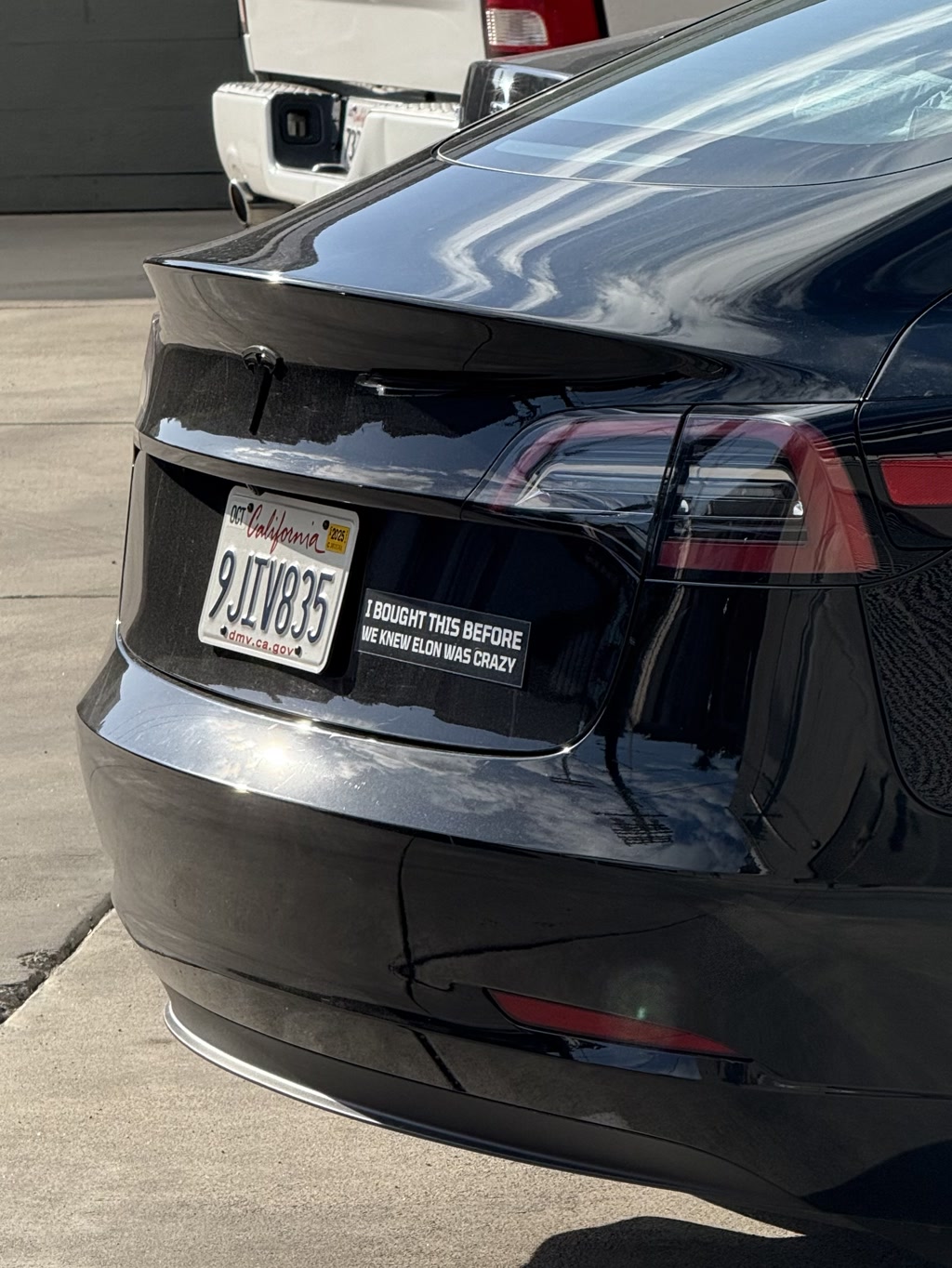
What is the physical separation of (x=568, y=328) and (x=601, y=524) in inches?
8.8

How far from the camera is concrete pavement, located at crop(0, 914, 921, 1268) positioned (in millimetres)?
2670

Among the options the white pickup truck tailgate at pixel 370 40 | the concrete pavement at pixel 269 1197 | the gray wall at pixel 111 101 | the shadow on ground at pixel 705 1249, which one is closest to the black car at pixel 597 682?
the concrete pavement at pixel 269 1197

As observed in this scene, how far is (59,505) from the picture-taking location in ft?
21.8

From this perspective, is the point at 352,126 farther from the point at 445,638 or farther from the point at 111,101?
the point at 111,101

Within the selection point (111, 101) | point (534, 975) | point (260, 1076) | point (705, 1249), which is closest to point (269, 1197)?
point (260, 1076)

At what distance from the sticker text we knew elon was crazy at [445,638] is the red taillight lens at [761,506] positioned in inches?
8.1

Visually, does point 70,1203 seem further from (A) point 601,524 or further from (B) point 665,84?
(B) point 665,84

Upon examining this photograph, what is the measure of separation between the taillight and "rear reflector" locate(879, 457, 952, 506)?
13.5 ft

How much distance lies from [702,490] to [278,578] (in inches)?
24.0

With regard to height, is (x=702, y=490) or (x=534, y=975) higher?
(x=702, y=490)

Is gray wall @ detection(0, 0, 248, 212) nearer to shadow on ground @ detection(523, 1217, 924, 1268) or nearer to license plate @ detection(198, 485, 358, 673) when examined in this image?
license plate @ detection(198, 485, 358, 673)

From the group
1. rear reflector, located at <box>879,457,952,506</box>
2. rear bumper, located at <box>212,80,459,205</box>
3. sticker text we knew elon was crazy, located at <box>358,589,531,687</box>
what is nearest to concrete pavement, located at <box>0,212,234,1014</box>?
rear bumper, located at <box>212,80,459,205</box>

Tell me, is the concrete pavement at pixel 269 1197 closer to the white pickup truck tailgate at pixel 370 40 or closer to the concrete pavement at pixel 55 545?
the concrete pavement at pixel 55 545

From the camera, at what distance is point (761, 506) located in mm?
1911
